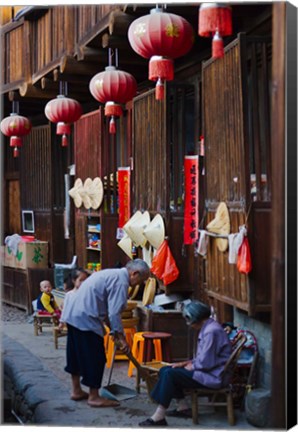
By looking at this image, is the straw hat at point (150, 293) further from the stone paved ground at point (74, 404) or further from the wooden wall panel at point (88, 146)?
the wooden wall panel at point (88, 146)

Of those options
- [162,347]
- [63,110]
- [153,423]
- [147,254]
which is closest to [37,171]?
[63,110]

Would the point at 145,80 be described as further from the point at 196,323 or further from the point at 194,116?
the point at 196,323

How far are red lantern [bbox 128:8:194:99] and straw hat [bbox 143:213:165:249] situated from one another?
291 cm

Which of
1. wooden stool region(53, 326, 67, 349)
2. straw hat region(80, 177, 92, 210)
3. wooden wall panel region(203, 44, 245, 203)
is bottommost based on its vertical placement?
wooden stool region(53, 326, 67, 349)

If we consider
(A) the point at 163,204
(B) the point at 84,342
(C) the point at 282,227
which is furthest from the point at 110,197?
(C) the point at 282,227

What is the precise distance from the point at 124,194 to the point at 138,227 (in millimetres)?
1791

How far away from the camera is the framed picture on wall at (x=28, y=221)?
1675 cm

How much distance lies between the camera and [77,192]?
13930 millimetres

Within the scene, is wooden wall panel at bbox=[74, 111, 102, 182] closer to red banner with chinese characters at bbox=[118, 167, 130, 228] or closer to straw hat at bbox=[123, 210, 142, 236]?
red banner with chinese characters at bbox=[118, 167, 130, 228]

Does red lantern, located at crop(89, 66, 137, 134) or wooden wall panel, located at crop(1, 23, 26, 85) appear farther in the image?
wooden wall panel, located at crop(1, 23, 26, 85)

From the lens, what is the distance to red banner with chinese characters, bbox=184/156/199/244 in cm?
957

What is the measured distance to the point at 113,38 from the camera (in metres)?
9.81

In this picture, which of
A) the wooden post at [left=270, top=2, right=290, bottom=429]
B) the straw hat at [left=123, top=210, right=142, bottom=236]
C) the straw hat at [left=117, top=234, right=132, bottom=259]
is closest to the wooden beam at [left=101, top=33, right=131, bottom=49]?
the straw hat at [left=123, top=210, right=142, bottom=236]

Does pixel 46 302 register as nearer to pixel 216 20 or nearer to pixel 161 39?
pixel 161 39
